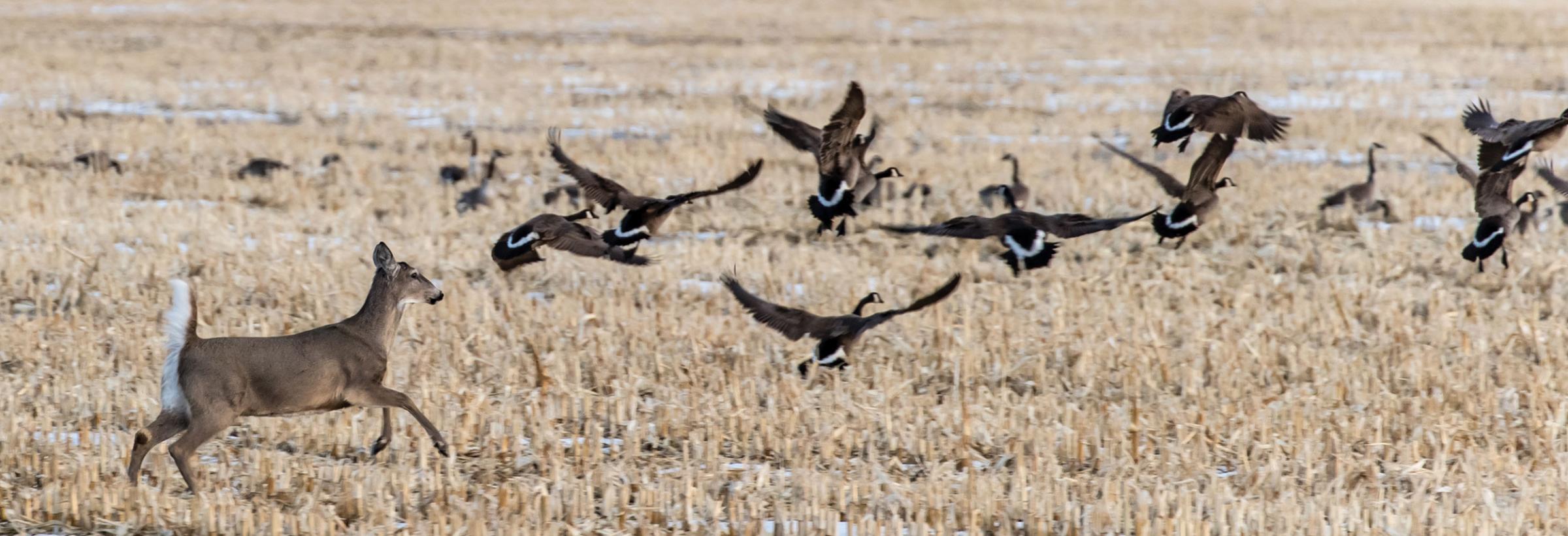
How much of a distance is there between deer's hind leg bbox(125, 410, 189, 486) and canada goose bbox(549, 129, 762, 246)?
2.52 meters

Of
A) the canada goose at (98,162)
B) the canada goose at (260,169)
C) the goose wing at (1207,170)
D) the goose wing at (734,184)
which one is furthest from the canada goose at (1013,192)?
the canada goose at (98,162)

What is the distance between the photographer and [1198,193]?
8.59m

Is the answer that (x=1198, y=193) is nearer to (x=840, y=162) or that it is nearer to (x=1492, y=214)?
(x=840, y=162)

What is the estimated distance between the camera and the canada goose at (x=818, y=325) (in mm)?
7742

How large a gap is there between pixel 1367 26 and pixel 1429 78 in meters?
11.1

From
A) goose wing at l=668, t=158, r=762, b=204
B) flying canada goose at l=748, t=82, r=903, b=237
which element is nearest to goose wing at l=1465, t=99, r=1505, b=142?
flying canada goose at l=748, t=82, r=903, b=237

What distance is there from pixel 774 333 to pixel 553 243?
1507 mm

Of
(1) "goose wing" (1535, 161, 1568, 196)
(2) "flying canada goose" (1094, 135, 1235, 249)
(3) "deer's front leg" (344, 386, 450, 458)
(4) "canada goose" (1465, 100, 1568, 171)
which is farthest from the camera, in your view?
(1) "goose wing" (1535, 161, 1568, 196)

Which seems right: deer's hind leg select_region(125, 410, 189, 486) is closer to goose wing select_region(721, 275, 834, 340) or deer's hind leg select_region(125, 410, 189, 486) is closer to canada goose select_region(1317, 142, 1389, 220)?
goose wing select_region(721, 275, 834, 340)

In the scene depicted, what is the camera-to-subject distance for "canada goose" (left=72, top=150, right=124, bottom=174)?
1509cm

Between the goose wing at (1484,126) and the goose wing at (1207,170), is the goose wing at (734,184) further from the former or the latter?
the goose wing at (1484,126)

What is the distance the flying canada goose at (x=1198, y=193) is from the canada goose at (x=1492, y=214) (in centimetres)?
189

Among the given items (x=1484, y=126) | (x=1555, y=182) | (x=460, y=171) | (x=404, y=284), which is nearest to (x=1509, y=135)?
(x=1484, y=126)

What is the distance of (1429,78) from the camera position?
26031 millimetres
